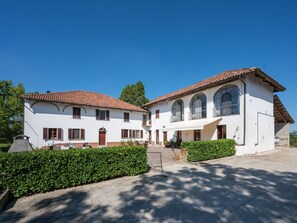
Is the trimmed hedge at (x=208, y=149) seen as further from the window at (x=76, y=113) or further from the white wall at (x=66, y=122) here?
the window at (x=76, y=113)

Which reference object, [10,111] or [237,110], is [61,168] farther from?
[10,111]

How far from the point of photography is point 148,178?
805 cm

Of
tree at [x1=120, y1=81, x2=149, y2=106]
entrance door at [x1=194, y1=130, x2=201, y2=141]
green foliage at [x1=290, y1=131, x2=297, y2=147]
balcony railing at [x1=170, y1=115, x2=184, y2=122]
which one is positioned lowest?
green foliage at [x1=290, y1=131, x2=297, y2=147]

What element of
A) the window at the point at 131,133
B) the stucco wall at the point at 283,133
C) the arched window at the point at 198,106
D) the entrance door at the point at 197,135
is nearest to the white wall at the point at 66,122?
the window at the point at 131,133

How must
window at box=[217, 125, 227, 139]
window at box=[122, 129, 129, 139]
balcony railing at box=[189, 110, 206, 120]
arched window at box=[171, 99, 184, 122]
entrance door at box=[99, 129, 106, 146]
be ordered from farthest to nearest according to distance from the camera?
window at box=[122, 129, 129, 139] → entrance door at box=[99, 129, 106, 146] → arched window at box=[171, 99, 184, 122] → balcony railing at box=[189, 110, 206, 120] → window at box=[217, 125, 227, 139]

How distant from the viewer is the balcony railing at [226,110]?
53.0 ft

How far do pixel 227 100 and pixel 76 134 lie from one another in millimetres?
20634

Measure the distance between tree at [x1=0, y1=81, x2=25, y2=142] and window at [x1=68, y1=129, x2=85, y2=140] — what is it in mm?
12846

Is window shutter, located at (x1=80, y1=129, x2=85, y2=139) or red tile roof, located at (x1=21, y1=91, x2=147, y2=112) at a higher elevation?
red tile roof, located at (x1=21, y1=91, x2=147, y2=112)

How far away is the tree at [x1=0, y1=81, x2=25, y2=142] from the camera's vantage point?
90.5ft

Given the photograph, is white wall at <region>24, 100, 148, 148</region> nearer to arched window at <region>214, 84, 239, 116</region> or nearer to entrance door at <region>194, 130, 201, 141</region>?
entrance door at <region>194, 130, 201, 141</region>

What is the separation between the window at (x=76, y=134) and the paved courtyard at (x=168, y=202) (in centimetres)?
1803

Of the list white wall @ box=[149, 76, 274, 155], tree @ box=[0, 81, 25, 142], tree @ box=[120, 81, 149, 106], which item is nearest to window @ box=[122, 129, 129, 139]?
white wall @ box=[149, 76, 274, 155]

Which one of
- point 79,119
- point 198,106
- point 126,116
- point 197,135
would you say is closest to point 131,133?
point 126,116
